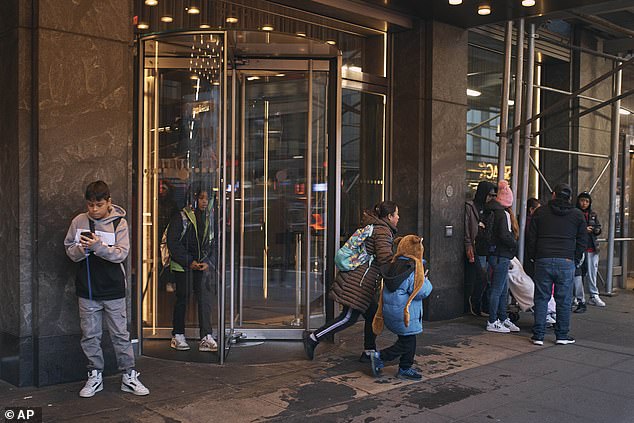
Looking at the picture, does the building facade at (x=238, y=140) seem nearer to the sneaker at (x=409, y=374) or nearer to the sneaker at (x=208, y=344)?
the sneaker at (x=208, y=344)

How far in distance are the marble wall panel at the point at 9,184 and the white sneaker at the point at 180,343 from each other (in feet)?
5.82

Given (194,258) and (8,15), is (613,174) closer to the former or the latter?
(194,258)

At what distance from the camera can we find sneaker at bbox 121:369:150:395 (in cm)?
558

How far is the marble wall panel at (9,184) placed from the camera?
568 cm

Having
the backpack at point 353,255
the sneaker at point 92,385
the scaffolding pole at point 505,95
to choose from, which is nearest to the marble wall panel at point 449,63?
the scaffolding pole at point 505,95

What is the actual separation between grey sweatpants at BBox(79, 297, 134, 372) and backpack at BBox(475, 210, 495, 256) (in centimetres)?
476

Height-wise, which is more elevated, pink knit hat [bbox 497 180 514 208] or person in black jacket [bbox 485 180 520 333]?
pink knit hat [bbox 497 180 514 208]

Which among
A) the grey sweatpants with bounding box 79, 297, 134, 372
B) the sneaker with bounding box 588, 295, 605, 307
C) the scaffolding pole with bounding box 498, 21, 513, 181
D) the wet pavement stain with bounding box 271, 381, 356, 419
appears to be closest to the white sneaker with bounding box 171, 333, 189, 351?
the grey sweatpants with bounding box 79, 297, 134, 372

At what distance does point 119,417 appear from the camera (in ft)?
16.6

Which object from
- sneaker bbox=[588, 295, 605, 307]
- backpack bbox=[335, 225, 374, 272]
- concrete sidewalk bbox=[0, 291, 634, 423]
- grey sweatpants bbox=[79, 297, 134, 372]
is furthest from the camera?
sneaker bbox=[588, 295, 605, 307]

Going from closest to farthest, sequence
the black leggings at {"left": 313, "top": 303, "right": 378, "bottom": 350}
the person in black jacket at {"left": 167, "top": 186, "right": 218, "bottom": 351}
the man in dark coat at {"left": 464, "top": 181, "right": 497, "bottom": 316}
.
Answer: the black leggings at {"left": 313, "top": 303, "right": 378, "bottom": 350}
the person in black jacket at {"left": 167, "top": 186, "right": 218, "bottom": 351}
the man in dark coat at {"left": 464, "top": 181, "right": 497, "bottom": 316}

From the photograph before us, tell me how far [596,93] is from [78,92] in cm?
1003

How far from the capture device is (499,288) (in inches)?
334

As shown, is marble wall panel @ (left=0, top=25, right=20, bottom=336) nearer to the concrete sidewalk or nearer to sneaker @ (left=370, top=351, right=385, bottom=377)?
the concrete sidewalk
